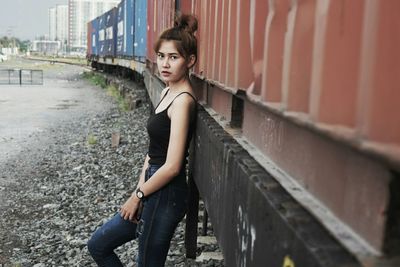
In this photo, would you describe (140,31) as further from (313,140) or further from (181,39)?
(313,140)

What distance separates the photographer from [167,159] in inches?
115

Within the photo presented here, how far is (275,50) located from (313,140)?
1.27ft

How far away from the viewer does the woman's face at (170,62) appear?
121 inches

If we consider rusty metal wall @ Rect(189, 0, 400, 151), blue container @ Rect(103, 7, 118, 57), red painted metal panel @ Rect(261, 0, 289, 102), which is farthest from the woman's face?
blue container @ Rect(103, 7, 118, 57)

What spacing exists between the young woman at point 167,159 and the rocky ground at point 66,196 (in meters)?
1.47

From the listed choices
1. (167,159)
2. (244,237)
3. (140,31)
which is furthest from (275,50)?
(140,31)

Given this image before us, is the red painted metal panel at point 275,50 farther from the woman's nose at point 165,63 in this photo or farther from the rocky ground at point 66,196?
the rocky ground at point 66,196

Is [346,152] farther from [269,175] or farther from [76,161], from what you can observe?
[76,161]

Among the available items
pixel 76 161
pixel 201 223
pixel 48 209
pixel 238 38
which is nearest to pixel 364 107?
pixel 238 38

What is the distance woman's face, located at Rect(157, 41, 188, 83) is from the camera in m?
3.08

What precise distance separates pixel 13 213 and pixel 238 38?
204 inches

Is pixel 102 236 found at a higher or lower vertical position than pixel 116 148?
higher

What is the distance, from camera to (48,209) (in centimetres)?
684

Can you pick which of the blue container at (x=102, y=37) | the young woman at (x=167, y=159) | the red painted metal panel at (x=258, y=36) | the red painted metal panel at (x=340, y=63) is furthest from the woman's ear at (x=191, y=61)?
the blue container at (x=102, y=37)
